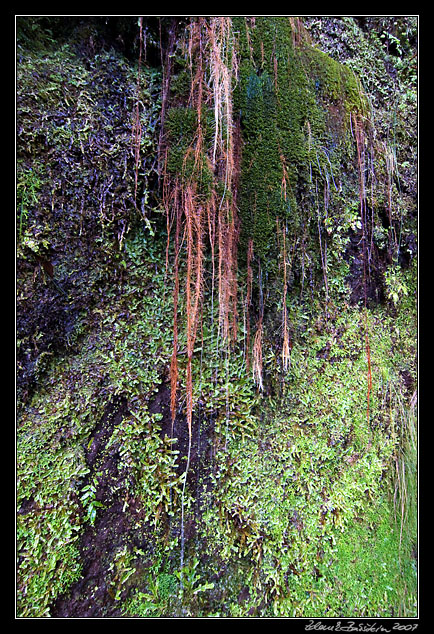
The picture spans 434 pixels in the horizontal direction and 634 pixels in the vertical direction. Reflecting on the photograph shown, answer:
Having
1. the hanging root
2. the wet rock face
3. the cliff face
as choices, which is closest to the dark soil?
the cliff face

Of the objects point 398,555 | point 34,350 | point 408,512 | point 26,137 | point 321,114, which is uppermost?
point 321,114

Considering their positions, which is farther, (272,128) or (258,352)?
(258,352)

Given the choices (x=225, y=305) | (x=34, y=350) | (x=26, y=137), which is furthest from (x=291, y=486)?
(x=26, y=137)

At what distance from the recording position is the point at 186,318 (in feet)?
5.00

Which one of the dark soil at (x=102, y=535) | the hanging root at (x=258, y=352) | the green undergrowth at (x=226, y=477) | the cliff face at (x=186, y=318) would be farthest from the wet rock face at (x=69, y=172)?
the hanging root at (x=258, y=352)

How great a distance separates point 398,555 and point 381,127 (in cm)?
275

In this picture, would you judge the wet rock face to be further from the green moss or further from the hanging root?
the hanging root

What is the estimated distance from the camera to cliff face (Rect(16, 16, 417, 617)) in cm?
139

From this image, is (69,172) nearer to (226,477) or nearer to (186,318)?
(186,318)

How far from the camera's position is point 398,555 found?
176 centimetres

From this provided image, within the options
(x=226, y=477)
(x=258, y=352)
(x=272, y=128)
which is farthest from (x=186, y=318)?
(x=272, y=128)

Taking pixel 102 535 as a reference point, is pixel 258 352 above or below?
above

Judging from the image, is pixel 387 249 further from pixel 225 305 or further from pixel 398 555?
pixel 398 555

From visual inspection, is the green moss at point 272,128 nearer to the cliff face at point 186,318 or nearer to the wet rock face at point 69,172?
the cliff face at point 186,318
